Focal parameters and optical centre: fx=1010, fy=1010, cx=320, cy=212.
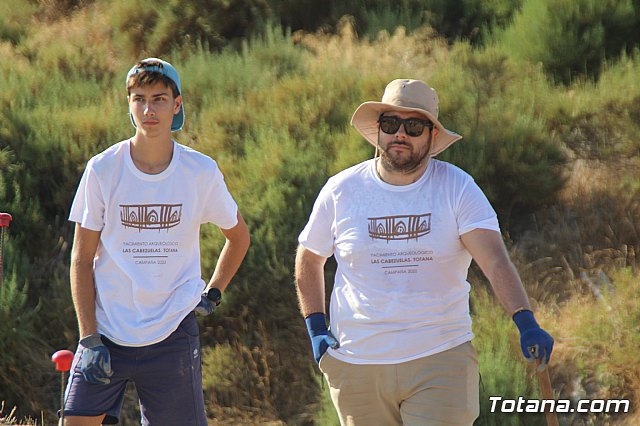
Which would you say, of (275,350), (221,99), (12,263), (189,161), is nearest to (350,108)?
(221,99)

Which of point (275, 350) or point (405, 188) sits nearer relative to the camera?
point (405, 188)

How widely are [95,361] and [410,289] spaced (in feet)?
3.94

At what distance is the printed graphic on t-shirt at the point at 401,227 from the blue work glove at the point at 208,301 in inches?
34.3

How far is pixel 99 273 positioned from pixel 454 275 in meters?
1.37

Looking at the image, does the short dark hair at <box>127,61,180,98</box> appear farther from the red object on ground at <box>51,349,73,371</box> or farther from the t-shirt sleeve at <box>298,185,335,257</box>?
the red object on ground at <box>51,349,73,371</box>

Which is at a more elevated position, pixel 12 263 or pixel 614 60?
pixel 614 60

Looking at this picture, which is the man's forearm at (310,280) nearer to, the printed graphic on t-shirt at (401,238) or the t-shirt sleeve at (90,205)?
the printed graphic on t-shirt at (401,238)

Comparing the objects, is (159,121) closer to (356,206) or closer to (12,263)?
(356,206)

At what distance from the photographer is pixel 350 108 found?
9031 mm

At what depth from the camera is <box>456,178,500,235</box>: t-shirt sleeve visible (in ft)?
11.8

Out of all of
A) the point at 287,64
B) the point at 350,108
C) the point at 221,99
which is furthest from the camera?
the point at 287,64

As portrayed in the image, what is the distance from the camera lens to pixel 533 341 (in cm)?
351

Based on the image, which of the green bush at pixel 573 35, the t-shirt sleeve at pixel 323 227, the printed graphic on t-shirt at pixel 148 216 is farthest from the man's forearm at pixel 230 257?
the green bush at pixel 573 35

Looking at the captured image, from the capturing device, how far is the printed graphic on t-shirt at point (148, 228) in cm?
389
